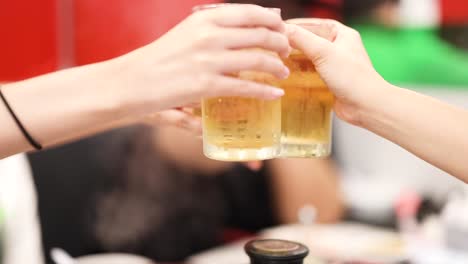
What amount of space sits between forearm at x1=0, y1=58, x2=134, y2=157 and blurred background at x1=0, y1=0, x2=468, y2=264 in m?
1.26

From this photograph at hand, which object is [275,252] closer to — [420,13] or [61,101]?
[61,101]

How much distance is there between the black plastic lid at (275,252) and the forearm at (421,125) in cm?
23

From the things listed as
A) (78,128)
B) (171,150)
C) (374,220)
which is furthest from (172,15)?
(78,128)

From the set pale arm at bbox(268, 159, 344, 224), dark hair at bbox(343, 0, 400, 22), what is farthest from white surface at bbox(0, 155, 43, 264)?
dark hair at bbox(343, 0, 400, 22)

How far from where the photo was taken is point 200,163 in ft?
8.13

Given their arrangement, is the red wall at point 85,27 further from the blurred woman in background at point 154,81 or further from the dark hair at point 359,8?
the blurred woman in background at point 154,81

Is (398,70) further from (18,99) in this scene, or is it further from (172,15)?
(18,99)

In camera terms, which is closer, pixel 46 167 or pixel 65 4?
pixel 46 167

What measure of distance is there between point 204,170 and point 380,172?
71 centimetres

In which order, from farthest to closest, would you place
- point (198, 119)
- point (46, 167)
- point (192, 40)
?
point (46, 167)
point (198, 119)
point (192, 40)

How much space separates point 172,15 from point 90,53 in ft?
1.31

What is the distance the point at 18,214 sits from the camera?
1833 mm

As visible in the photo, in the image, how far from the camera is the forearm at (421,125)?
35.8 inches

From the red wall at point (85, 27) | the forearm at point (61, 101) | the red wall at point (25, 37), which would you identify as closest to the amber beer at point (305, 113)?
the forearm at point (61, 101)
